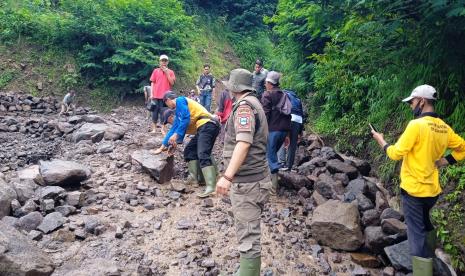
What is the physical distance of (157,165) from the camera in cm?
688

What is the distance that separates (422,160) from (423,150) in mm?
102

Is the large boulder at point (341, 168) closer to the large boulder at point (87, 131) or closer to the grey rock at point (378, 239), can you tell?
the grey rock at point (378, 239)

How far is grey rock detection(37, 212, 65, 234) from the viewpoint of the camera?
4.96 meters

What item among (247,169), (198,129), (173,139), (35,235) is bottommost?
(35,235)

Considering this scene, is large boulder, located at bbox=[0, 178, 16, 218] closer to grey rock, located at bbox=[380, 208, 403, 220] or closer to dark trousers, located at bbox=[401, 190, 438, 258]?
dark trousers, located at bbox=[401, 190, 438, 258]

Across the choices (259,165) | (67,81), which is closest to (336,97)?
(259,165)

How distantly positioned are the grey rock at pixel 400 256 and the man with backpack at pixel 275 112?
2.49 m

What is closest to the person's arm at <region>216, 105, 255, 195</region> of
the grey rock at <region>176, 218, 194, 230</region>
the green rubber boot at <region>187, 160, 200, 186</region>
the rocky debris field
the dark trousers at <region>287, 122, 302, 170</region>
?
the rocky debris field

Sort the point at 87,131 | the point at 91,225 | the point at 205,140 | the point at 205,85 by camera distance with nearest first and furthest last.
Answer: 1. the point at 91,225
2. the point at 205,140
3. the point at 87,131
4. the point at 205,85

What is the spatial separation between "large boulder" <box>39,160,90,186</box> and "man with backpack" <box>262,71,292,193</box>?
3.18 m

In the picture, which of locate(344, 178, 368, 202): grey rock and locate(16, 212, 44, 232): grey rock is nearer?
locate(16, 212, 44, 232): grey rock

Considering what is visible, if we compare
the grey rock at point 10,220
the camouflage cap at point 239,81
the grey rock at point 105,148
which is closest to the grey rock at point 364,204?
the camouflage cap at point 239,81

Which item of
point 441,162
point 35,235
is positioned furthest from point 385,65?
point 35,235

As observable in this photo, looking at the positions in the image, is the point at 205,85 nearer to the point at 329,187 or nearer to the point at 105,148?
the point at 105,148
